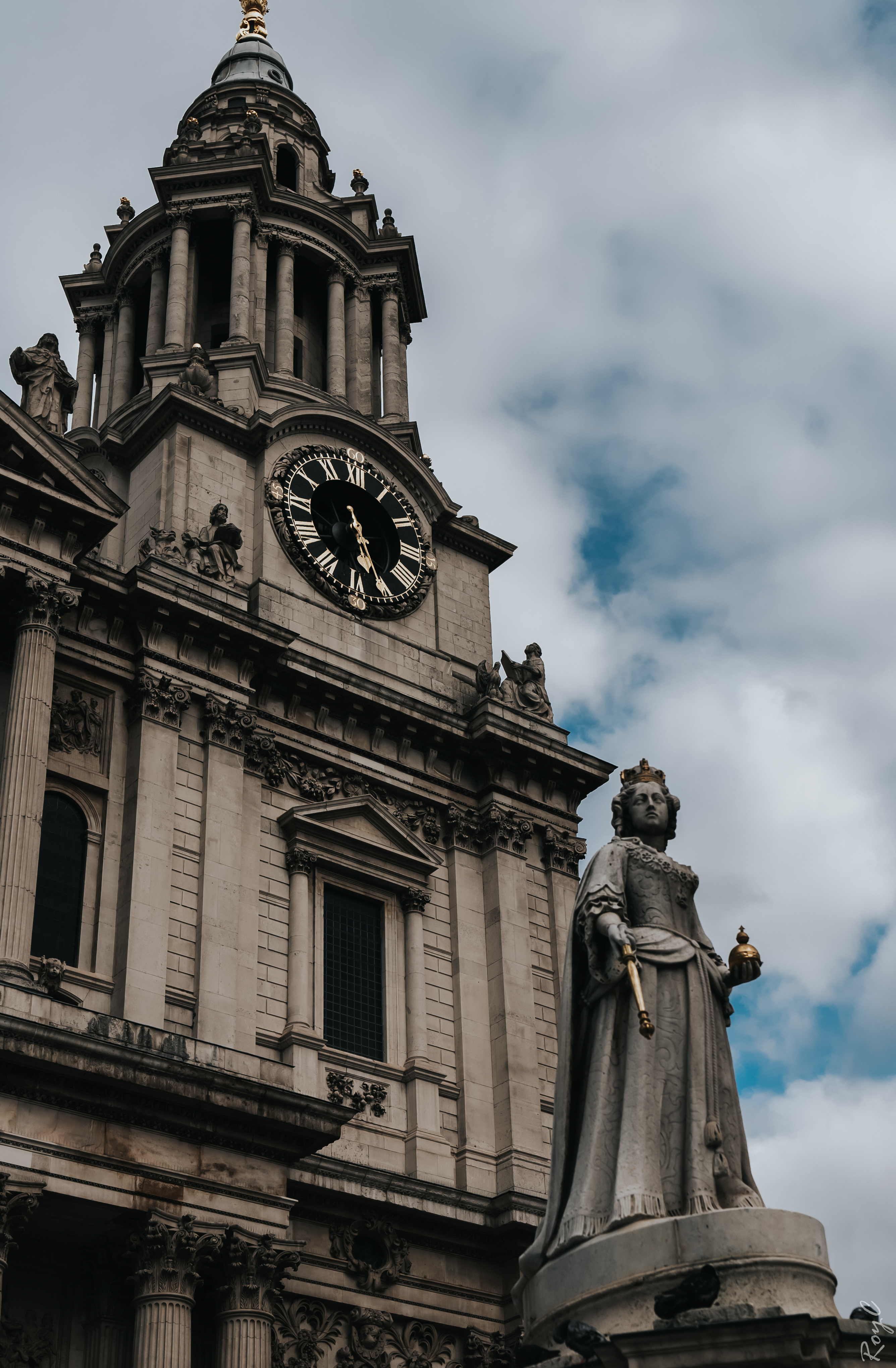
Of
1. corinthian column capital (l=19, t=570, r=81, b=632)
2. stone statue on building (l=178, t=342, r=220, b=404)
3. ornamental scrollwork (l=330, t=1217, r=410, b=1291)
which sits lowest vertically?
ornamental scrollwork (l=330, t=1217, r=410, b=1291)

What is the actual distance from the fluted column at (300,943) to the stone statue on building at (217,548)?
19.0 ft

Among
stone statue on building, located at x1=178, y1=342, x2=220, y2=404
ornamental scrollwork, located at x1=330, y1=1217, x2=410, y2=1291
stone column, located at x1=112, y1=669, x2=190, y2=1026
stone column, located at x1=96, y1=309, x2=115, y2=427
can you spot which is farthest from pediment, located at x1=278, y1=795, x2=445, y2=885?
stone column, located at x1=96, y1=309, x2=115, y2=427

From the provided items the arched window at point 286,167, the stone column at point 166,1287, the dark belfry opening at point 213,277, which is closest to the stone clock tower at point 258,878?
the stone column at point 166,1287

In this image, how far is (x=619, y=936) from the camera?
10422 millimetres

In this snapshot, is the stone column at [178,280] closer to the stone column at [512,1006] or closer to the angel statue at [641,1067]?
the stone column at [512,1006]

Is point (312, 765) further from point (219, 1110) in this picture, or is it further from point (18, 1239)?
point (18, 1239)

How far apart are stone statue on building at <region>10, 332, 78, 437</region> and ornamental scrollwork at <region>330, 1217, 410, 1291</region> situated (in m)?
14.8

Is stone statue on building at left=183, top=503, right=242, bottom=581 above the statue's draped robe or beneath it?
above

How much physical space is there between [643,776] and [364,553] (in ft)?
78.4

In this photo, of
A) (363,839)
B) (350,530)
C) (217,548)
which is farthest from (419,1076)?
(350,530)

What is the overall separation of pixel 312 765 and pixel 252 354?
11.6m

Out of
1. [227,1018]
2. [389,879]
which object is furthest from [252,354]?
[227,1018]

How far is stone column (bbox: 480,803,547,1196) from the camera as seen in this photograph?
2880cm

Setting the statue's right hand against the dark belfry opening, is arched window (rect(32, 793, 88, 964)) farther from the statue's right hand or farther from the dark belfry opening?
the dark belfry opening
